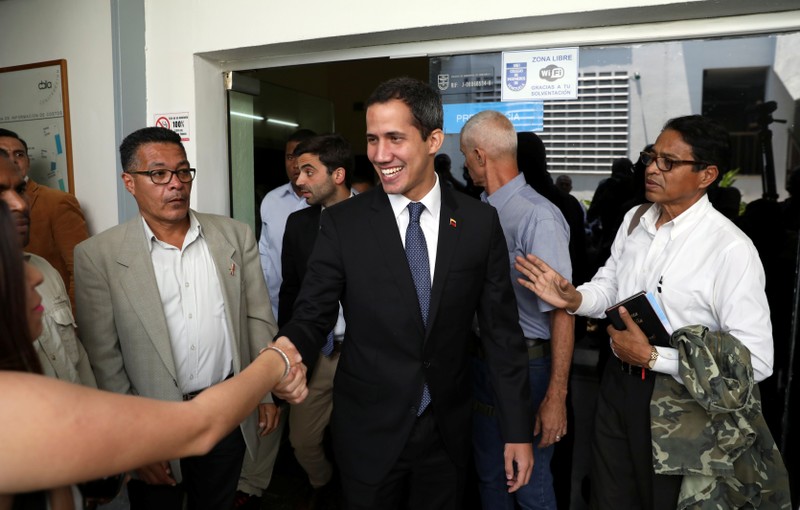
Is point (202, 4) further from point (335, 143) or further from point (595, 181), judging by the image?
point (595, 181)

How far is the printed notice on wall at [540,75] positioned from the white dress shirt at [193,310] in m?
1.78

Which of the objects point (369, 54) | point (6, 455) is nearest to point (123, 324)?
point (6, 455)

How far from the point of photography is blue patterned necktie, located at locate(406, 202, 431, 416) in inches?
77.4

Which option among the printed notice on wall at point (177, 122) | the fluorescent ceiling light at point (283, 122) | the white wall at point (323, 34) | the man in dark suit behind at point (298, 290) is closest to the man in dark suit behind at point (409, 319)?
the white wall at point (323, 34)

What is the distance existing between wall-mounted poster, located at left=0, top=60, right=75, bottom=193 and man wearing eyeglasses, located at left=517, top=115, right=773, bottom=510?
320 cm

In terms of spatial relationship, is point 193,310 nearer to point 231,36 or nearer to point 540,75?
point 231,36

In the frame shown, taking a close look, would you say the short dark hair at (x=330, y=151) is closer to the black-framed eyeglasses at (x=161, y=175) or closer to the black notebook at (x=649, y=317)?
the black-framed eyeglasses at (x=161, y=175)

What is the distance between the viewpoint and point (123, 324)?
225 cm

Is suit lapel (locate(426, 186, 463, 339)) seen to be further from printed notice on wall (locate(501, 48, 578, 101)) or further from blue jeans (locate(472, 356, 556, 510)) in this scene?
printed notice on wall (locate(501, 48, 578, 101))

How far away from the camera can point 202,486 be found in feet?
7.91

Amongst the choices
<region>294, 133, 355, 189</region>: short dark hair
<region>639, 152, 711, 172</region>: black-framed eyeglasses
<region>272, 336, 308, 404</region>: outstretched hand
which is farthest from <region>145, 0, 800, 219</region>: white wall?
<region>272, 336, 308, 404</region>: outstretched hand

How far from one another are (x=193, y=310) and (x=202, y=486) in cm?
76

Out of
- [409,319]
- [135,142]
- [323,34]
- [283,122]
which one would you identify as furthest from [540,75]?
[283,122]

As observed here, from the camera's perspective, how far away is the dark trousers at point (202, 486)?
236cm
